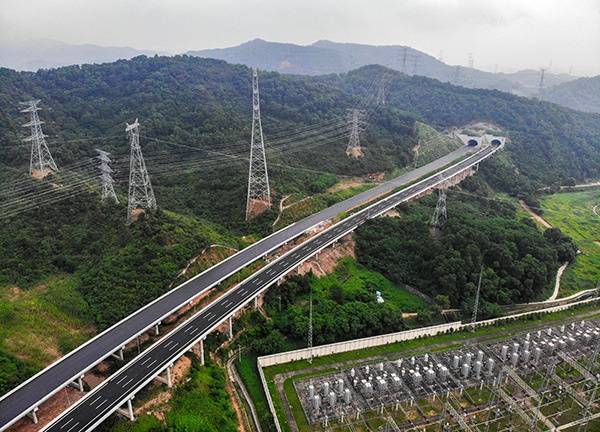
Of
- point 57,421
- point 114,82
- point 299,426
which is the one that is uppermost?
point 114,82

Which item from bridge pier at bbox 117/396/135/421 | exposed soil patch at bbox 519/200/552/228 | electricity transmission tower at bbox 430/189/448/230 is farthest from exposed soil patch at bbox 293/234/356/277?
exposed soil patch at bbox 519/200/552/228

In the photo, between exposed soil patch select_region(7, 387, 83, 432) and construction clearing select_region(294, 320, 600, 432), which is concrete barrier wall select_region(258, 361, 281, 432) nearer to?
construction clearing select_region(294, 320, 600, 432)

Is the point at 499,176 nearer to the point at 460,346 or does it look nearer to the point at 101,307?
the point at 460,346

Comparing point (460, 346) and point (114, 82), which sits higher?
point (114, 82)

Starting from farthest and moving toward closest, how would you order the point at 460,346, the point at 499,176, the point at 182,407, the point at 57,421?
1. the point at 499,176
2. the point at 460,346
3. the point at 182,407
4. the point at 57,421

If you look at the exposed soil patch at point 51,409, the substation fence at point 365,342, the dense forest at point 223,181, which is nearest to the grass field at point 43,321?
the dense forest at point 223,181

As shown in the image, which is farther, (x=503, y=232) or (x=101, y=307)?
(x=503, y=232)

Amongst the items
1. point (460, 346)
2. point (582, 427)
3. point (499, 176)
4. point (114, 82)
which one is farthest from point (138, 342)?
point (114, 82)

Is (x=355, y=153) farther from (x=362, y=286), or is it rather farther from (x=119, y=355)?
(x=119, y=355)

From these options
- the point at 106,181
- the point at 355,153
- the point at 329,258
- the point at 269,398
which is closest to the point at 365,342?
the point at 269,398
